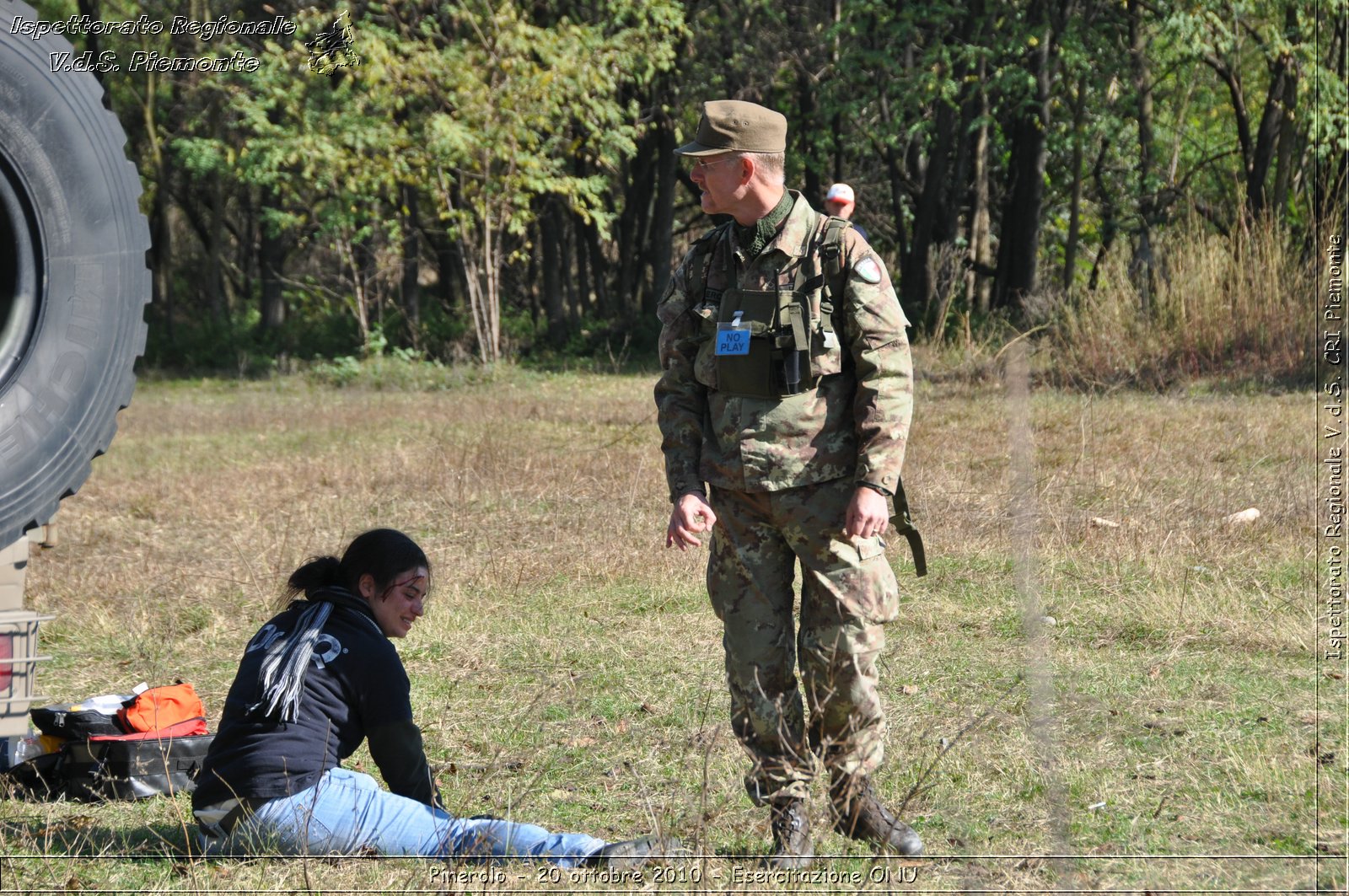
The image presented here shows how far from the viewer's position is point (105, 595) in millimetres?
6559

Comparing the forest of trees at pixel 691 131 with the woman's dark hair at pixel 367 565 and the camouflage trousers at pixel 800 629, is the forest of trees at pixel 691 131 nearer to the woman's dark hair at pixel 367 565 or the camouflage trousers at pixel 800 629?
the camouflage trousers at pixel 800 629

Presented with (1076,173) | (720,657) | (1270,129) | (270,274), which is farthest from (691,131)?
(720,657)

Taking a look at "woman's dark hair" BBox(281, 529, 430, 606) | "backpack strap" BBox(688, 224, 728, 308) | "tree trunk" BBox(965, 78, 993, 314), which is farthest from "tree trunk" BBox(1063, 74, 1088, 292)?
"woman's dark hair" BBox(281, 529, 430, 606)

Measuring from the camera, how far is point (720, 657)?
18.1ft

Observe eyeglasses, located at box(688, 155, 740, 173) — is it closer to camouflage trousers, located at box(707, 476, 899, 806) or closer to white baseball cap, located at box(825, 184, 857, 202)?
camouflage trousers, located at box(707, 476, 899, 806)

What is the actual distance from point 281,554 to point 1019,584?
374 centimetres

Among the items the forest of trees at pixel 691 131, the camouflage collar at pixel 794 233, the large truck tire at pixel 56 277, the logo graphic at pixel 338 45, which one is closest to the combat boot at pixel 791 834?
the camouflage collar at pixel 794 233

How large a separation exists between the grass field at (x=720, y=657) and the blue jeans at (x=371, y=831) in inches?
2.8

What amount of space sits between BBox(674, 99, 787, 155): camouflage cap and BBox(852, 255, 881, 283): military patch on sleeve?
0.35m

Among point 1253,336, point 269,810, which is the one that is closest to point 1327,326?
point 1253,336

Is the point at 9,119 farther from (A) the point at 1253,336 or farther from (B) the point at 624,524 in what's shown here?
(A) the point at 1253,336

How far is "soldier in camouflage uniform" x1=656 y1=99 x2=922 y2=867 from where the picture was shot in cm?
341

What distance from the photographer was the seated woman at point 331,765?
10.9 feet

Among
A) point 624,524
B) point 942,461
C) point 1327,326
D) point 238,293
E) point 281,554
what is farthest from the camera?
point 238,293
